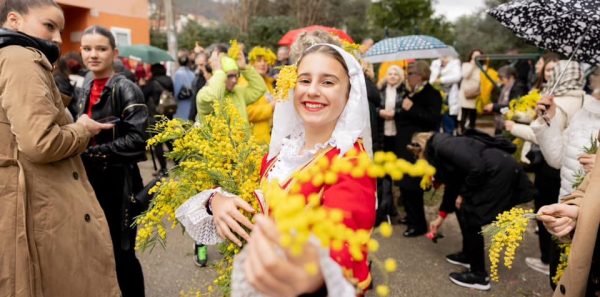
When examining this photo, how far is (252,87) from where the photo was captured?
4.83 m

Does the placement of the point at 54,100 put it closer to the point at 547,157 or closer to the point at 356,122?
the point at 356,122

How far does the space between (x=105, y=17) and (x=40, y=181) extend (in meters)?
17.4

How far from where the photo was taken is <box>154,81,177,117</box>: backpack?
25.2 ft

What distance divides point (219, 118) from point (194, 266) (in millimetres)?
2807

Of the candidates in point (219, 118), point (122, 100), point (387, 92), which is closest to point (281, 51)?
point (387, 92)

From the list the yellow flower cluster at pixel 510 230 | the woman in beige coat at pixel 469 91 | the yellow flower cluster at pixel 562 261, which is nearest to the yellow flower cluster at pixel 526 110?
the yellow flower cluster at pixel 562 261

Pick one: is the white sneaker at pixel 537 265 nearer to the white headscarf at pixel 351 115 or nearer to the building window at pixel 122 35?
the white headscarf at pixel 351 115

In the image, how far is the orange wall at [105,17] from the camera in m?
16.5

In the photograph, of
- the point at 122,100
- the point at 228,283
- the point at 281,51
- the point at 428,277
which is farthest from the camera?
the point at 281,51

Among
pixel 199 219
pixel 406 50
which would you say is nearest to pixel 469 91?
pixel 406 50

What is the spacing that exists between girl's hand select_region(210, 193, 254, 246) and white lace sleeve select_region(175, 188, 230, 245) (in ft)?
0.48

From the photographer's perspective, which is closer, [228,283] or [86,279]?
[228,283]

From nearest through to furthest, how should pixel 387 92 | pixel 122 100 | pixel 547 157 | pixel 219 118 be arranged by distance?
pixel 219 118
pixel 122 100
pixel 547 157
pixel 387 92

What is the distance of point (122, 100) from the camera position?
3.00m
